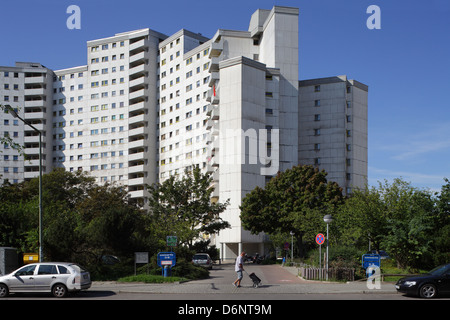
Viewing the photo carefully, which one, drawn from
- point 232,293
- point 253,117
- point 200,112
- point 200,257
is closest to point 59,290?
point 232,293

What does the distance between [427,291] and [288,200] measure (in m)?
37.8

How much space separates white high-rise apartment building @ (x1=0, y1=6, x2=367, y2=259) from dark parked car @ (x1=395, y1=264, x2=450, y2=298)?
4871 cm

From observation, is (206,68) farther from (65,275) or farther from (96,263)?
(65,275)

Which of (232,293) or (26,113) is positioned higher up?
(26,113)

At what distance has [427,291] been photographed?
18953 millimetres

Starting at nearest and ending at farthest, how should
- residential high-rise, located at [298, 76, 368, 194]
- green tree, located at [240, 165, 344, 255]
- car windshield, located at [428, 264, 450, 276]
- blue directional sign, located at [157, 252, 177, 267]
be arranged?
1. car windshield, located at [428, 264, 450, 276]
2. blue directional sign, located at [157, 252, 177, 267]
3. green tree, located at [240, 165, 344, 255]
4. residential high-rise, located at [298, 76, 368, 194]

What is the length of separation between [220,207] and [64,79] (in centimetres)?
6357

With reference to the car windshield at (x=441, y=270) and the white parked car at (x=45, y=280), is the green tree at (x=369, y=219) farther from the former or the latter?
the white parked car at (x=45, y=280)

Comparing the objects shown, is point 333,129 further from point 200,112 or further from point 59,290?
point 59,290

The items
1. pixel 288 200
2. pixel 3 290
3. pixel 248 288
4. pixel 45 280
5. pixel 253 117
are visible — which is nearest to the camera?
pixel 45 280

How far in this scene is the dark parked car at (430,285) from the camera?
61.8 feet

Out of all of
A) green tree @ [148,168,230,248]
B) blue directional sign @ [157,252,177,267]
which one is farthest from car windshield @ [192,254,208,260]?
blue directional sign @ [157,252,177,267]

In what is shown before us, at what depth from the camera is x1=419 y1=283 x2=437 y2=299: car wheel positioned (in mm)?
18891

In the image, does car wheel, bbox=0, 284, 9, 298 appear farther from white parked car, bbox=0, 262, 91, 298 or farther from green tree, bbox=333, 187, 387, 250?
green tree, bbox=333, 187, 387, 250
